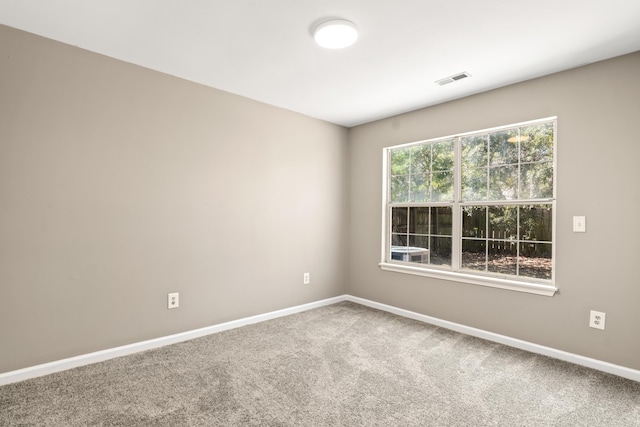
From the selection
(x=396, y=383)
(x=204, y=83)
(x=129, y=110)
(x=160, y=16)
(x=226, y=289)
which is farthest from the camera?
(x=226, y=289)

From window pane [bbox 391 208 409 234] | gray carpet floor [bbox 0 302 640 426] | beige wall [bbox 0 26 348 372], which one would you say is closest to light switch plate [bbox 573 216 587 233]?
gray carpet floor [bbox 0 302 640 426]

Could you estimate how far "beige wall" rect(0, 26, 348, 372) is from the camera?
2307 mm

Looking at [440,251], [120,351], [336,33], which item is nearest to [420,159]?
[440,251]

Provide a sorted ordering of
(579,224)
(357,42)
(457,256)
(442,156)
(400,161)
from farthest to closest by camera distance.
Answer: (400,161) → (442,156) → (457,256) → (579,224) → (357,42)

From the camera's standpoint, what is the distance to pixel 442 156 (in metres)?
3.66

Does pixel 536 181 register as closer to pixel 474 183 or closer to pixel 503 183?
pixel 503 183

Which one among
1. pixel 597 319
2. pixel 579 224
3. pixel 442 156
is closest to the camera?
pixel 597 319

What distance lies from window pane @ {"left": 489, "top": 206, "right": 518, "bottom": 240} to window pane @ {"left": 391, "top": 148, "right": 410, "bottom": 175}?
3.68 ft

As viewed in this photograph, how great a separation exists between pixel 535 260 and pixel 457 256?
2.31ft

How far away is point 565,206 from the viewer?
2770 mm

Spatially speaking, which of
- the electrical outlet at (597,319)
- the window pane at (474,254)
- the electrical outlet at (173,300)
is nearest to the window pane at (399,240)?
the window pane at (474,254)

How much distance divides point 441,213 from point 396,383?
1965 mm

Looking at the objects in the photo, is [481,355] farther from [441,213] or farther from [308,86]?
[308,86]

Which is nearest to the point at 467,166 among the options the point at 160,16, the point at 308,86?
the point at 308,86
